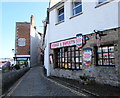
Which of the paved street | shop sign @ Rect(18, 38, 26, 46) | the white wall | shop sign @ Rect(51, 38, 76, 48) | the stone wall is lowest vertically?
the paved street

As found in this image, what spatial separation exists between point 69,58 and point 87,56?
310 cm

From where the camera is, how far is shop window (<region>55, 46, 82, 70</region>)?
12.9 meters

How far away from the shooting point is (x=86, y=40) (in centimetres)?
1145

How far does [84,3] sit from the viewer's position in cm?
1180

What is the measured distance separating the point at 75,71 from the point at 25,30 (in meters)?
33.8

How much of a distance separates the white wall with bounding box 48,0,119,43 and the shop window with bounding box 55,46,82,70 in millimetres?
1165

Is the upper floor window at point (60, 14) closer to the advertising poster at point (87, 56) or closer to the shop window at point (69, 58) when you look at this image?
the shop window at point (69, 58)

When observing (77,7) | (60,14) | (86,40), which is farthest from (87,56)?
(60,14)

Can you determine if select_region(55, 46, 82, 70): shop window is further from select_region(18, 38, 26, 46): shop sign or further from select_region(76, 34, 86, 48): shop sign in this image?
select_region(18, 38, 26, 46): shop sign

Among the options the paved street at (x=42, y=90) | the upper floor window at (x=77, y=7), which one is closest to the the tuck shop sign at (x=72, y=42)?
the upper floor window at (x=77, y=7)

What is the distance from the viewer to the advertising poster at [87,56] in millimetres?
11000

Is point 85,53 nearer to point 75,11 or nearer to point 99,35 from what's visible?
point 99,35

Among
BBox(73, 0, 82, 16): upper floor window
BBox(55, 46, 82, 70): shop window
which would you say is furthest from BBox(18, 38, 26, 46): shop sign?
BBox(73, 0, 82, 16): upper floor window

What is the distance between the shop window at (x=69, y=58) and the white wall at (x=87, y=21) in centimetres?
117
